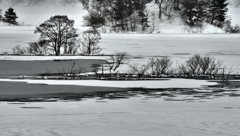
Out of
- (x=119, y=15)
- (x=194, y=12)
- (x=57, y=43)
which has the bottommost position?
(x=57, y=43)

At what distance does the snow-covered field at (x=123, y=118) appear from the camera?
29.9ft

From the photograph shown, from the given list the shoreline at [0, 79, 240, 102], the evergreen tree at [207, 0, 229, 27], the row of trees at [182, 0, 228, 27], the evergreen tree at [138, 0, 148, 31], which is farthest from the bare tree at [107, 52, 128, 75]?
the evergreen tree at [207, 0, 229, 27]

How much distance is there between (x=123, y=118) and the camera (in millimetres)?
10445

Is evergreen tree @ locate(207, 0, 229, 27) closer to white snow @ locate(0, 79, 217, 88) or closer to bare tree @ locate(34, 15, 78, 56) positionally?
bare tree @ locate(34, 15, 78, 56)

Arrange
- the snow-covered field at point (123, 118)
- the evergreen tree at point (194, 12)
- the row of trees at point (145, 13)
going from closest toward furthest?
the snow-covered field at point (123, 118) → the row of trees at point (145, 13) → the evergreen tree at point (194, 12)

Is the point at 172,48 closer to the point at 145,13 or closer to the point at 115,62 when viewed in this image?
the point at 115,62

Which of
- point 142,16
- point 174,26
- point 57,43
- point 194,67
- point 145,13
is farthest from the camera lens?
point 145,13

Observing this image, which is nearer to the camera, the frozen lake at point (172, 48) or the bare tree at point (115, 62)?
the bare tree at point (115, 62)

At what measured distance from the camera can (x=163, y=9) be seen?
245ft

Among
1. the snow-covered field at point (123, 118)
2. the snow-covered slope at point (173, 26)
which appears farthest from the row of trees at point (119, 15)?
the snow-covered field at point (123, 118)

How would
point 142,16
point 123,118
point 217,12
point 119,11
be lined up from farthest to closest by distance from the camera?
point 217,12, point 119,11, point 142,16, point 123,118

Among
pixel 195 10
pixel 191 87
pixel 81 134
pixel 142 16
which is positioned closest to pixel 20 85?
pixel 191 87

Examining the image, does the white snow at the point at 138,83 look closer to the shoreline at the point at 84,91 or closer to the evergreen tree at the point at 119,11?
the shoreline at the point at 84,91

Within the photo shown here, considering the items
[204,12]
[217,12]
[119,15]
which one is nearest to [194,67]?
[119,15]
